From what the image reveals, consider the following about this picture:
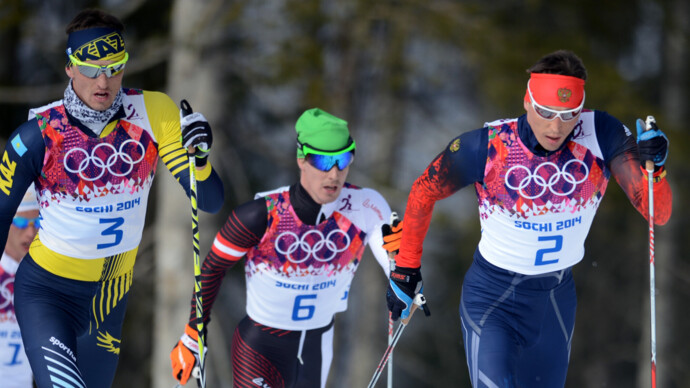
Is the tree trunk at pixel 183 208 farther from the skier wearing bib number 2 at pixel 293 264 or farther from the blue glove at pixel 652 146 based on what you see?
the blue glove at pixel 652 146

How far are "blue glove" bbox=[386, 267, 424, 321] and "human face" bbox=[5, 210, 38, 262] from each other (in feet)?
7.79

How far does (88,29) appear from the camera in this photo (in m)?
4.57

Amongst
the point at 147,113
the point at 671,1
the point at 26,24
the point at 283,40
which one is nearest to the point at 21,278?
the point at 147,113

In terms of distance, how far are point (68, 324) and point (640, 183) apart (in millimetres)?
2926

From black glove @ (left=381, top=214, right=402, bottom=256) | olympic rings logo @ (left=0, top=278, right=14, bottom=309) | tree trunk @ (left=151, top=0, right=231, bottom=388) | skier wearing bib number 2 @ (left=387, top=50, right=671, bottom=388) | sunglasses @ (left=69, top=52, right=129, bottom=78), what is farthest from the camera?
tree trunk @ (left=151, top=0, right=231, bottom=388)

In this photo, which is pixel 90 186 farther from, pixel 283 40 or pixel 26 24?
pixel 26 24

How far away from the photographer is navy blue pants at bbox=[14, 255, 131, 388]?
424cm

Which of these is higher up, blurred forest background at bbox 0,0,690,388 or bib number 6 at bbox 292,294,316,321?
bib number 6 at bbox 292,294,316,321

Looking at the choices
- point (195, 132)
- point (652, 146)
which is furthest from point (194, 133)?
point (652, 146)

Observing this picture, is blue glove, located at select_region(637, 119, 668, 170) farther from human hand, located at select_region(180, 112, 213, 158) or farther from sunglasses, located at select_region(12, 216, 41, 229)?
sunglasses, located at select_region(12, 216, 41, 229)

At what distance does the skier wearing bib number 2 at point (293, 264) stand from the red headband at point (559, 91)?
1.03 m

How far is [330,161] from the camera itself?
4.68m

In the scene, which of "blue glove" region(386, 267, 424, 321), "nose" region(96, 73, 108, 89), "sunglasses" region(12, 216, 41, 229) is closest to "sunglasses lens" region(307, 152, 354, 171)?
"blue glove" region(386, 267, 424, 321)

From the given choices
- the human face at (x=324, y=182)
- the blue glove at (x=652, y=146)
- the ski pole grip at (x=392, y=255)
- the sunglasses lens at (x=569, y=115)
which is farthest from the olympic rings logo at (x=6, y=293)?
the blue glove at (x=652, y=146)
